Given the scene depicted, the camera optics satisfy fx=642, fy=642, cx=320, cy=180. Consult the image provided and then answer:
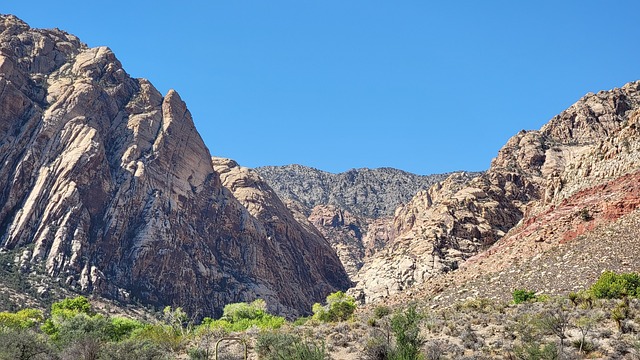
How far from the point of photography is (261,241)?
188125mm

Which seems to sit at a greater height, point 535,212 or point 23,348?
point 535,212

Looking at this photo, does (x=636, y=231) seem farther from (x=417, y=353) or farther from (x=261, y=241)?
(x=261, y=241)

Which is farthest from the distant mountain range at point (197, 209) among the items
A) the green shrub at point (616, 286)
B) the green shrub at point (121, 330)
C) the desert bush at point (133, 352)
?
the desert bush at point (133, 352)

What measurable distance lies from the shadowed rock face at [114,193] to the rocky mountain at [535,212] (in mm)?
52527

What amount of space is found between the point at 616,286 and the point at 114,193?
129496 millimetres

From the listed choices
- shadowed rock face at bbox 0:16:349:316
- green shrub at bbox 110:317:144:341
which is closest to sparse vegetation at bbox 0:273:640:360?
green shrub at bbox 110:317:144:341

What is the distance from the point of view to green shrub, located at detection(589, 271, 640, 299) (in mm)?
49031

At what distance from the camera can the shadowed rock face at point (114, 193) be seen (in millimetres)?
144375

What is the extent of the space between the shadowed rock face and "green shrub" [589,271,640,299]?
95.5 metres

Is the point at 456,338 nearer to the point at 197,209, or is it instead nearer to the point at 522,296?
the point at 522,296

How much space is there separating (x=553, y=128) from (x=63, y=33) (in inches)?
5781

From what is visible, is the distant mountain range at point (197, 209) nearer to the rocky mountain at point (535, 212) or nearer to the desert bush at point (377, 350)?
the rocky mountain at point (535, 212)

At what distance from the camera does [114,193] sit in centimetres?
15662

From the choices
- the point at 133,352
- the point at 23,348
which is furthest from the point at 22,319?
the point at 133,352
